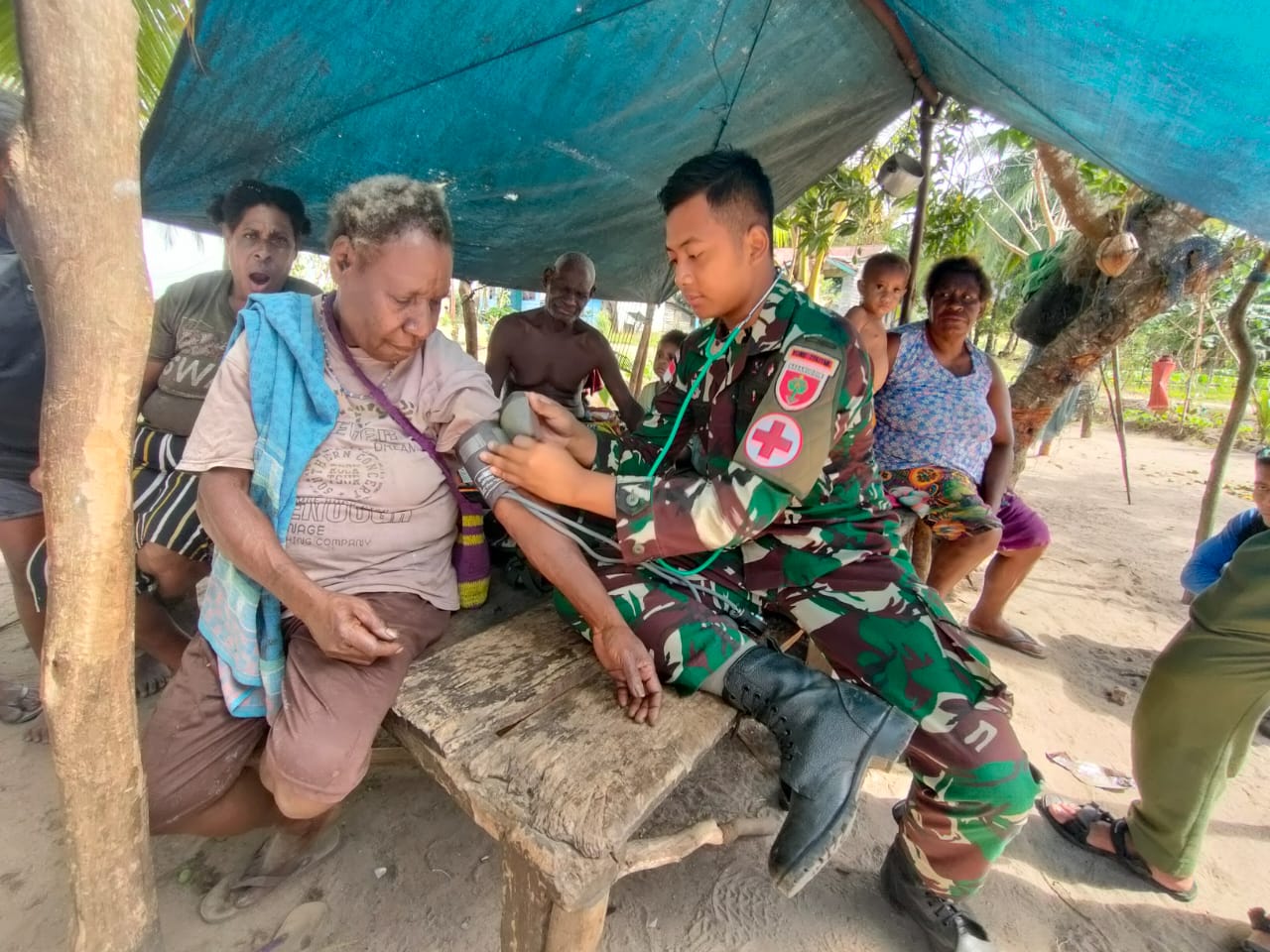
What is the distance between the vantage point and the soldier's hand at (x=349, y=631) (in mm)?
1401

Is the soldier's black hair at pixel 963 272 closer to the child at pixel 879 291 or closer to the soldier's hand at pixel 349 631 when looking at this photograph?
the child at pixel 879 291

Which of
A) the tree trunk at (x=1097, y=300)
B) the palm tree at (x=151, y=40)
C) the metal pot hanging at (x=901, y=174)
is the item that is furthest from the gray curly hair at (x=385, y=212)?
the tree trunk at (x=1097, y=300)

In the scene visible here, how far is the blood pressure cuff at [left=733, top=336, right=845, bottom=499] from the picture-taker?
59.8 inches

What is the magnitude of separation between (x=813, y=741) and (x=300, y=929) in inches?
60.6

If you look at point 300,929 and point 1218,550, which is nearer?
point 300,929

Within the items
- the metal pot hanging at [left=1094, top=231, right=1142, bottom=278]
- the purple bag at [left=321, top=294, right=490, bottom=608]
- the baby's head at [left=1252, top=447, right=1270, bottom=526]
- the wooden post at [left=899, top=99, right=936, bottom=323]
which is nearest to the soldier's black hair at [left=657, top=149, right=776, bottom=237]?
the purple bag at [left=321, top=294, right=490, bottom=608]

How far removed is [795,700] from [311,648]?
1.20 meters

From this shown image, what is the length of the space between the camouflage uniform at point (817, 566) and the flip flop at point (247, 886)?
1.17 metres

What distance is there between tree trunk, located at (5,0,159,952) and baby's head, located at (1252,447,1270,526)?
307cm

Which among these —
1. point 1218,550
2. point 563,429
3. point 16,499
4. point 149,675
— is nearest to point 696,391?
point 563,429

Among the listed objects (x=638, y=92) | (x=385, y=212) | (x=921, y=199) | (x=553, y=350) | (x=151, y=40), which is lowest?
(x=553, y=350)

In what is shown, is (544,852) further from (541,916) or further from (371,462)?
(371,462)

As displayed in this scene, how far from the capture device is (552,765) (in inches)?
49.9

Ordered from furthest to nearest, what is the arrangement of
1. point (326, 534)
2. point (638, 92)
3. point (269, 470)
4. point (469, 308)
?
1. point (469, 308)
2. point (638, 92)
3. point (326, 534)
4. point (269, 470)
